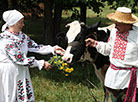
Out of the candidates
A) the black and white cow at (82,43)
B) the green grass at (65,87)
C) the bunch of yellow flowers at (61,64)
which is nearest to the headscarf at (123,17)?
the black and white cow at (82,43)

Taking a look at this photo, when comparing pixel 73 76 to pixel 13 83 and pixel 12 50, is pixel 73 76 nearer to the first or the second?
pixel 13 83

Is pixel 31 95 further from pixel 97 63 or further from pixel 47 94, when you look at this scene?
pixel 47 94

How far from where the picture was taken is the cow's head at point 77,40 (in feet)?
12.6

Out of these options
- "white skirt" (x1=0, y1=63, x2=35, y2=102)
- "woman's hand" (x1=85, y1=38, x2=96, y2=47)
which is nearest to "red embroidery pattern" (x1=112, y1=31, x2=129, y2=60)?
"woman's hand" (x1=85, y1=38, x2=96, y2=47)

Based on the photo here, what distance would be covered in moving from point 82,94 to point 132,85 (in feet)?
6.94

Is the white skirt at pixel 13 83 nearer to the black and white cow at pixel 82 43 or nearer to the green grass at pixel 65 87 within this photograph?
the black and white cow at pixel 82 43

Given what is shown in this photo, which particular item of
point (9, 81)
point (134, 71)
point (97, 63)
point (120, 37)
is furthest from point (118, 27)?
point (9, 81)

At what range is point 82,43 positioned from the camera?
390 cm

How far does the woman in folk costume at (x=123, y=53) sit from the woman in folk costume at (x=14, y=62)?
0.93 m

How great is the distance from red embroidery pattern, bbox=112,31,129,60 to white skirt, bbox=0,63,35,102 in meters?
1.34

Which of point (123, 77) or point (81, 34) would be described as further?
point (81, 34)

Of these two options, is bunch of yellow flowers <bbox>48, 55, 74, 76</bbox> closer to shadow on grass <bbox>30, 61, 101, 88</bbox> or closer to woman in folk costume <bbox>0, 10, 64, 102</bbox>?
woman in folk costume <bbox>0, 10, 64, 102</bbox>

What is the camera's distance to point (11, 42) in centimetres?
350

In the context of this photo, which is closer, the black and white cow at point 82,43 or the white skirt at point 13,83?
the white skirt at point 13,83
